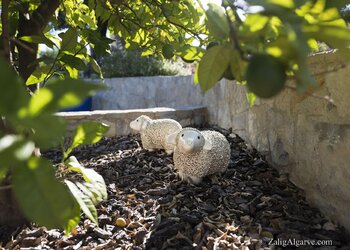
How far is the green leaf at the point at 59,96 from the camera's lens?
0.33m

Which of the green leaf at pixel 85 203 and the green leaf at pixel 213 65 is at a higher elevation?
the green leaf at pixel 213 65

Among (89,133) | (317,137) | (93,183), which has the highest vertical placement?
(89,133)

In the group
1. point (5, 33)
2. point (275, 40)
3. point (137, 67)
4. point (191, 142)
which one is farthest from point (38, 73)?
point (137, 67)

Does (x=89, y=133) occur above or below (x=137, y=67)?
above

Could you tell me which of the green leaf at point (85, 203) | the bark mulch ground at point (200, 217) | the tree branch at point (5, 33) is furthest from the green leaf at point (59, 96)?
the bark mulch ground at point (200, 217)

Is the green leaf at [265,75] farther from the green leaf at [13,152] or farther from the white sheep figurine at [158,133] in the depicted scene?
the white sheep figurine at [158,133]

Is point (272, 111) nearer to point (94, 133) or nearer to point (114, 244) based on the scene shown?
point (114, 244)

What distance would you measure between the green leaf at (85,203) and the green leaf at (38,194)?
1.13ft

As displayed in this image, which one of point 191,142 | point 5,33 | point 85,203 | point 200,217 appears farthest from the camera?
point 191,142

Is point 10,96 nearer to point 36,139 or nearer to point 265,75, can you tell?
point 36,139

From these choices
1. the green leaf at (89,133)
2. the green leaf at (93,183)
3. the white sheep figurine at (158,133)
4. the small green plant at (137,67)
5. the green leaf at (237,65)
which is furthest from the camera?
the small green plant at (137,67)

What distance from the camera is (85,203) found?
2.47 feet

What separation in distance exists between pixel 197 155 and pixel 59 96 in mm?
1812

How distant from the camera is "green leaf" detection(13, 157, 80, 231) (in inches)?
13.7
